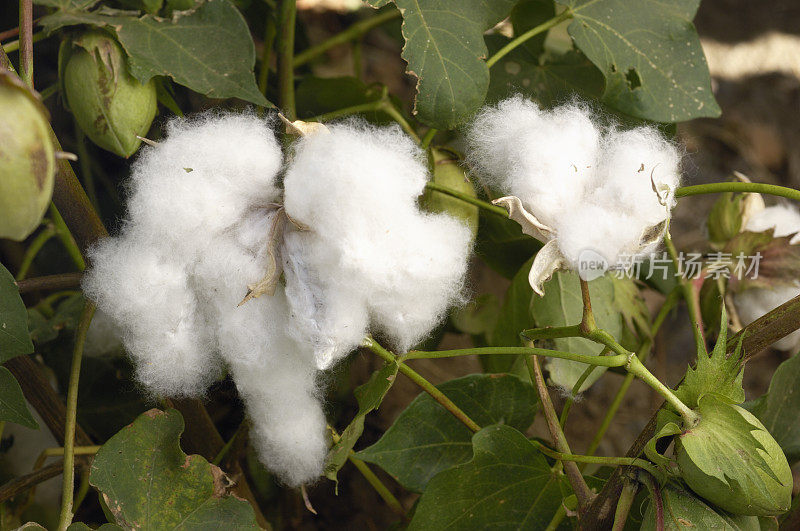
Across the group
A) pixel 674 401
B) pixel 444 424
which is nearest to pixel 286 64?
pixel 444 424

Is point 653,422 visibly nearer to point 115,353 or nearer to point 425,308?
point 425,308

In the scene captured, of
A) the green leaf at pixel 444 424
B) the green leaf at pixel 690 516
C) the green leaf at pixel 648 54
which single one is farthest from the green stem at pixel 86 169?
the green leaf at pixel 690 516

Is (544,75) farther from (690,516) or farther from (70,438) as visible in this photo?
(70,438)

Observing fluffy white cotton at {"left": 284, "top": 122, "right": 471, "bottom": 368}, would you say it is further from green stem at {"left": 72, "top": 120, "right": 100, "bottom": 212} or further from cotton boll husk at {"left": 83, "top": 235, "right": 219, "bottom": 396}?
green stem at {"left": 72, "top": 120, "right": 100, "bottom": 212}

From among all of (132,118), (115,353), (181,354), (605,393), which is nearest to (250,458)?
(115,353)

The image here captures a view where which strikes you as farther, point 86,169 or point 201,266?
point 86,169
